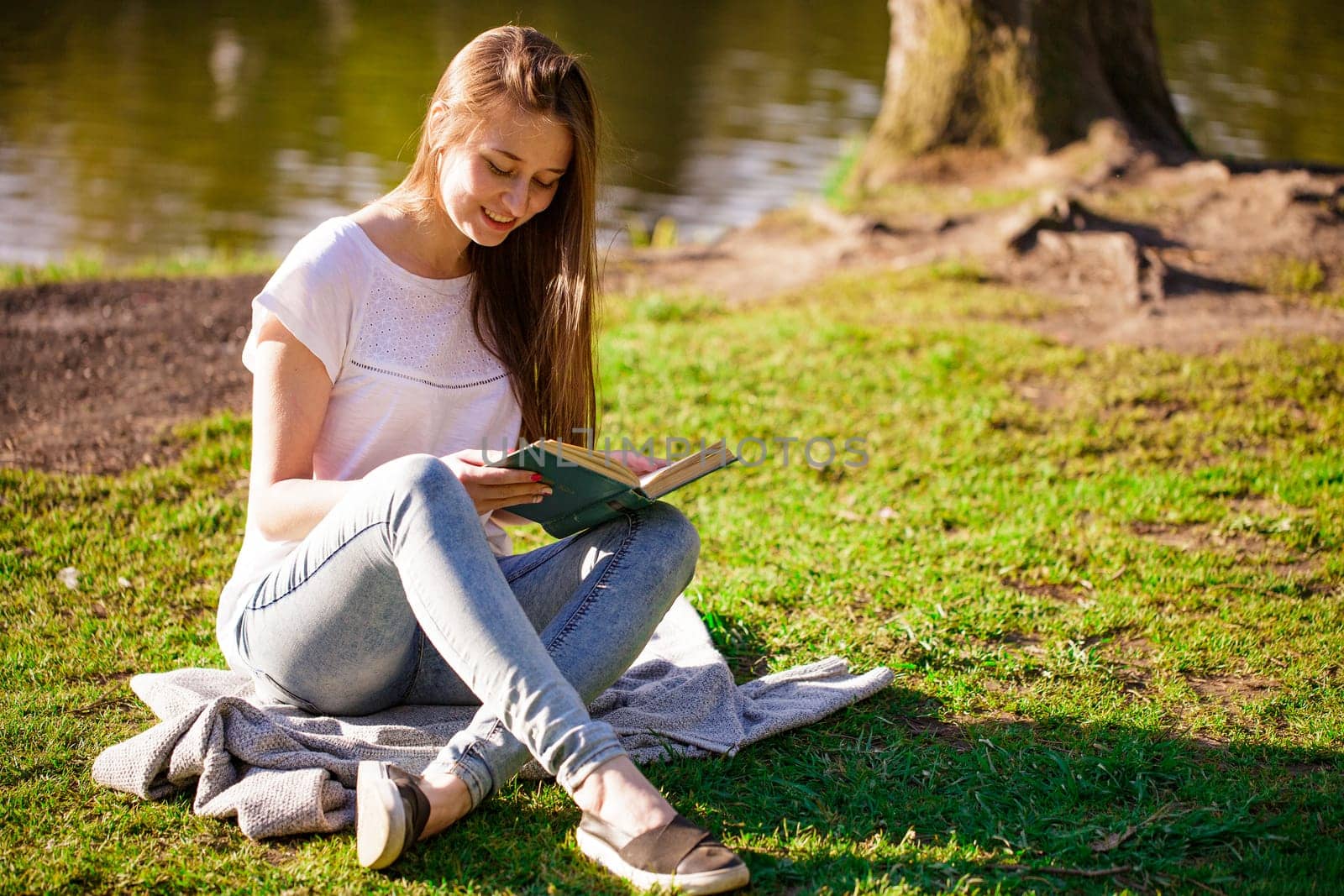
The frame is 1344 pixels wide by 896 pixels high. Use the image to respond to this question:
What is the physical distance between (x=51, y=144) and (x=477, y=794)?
36.5 ft

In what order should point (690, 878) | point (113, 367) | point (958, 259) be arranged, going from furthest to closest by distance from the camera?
point (958, 259) → point (113, 367) → point (690, 878)

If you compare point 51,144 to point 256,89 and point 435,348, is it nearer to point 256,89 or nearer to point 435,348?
point 256,89

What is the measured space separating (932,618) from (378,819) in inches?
73.4

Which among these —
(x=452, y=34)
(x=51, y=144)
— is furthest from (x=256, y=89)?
(x=452, y=34)

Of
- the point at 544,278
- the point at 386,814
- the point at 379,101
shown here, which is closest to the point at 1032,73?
the point at 544,278

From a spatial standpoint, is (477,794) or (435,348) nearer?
(477,794)

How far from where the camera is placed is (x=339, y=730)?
283 cm

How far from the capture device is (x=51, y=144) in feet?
37.9

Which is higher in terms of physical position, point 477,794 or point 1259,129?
point 1259,129

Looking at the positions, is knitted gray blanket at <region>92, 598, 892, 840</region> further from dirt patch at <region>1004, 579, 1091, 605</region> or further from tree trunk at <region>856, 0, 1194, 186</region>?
tree trunk at <region>856, 0, 1194, 186</region>

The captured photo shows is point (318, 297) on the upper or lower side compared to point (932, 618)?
upper

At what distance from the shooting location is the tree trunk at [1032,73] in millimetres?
8094

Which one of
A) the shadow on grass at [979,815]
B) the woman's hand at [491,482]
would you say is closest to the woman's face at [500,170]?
the woman's hand at [491,482]

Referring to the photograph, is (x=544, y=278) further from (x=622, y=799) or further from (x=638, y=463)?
(x=622, y=799)
